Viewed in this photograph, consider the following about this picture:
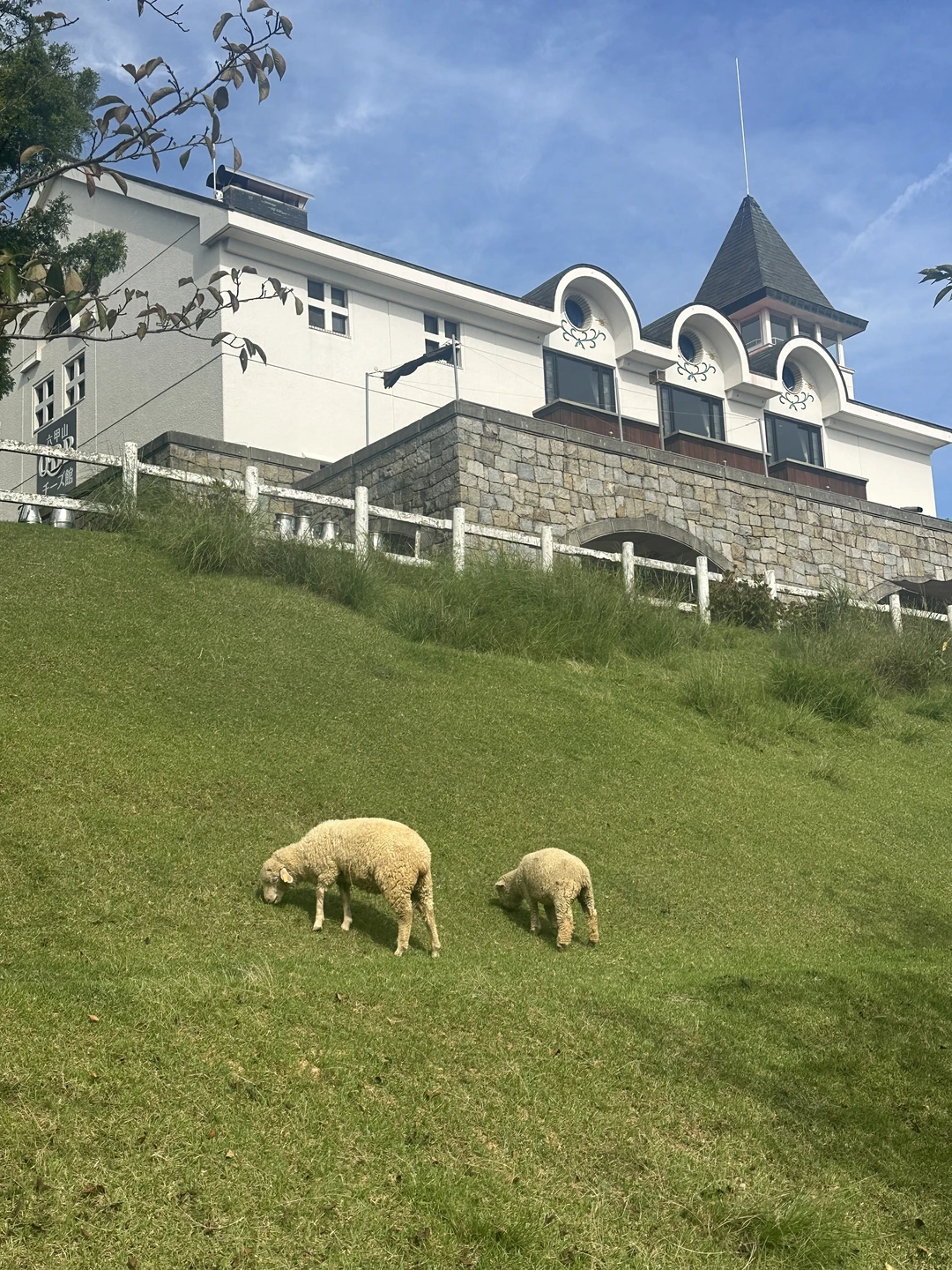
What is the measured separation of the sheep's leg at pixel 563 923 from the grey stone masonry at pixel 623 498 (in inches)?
438

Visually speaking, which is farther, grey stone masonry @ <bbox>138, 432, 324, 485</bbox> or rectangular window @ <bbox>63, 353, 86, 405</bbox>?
rectangular window @ <bbox>63, 353, 86, 405</bbox>

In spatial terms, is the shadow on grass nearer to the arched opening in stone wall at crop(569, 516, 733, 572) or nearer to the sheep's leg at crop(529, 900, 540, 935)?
the sheep's leg at crop(529, 900, 540, 935)

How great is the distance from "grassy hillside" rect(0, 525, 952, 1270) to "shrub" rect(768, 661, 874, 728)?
1.63m

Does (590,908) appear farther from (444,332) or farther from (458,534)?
(444,332)

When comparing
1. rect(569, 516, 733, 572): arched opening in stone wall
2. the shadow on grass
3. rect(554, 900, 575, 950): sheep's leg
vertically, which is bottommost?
the shadow on grass

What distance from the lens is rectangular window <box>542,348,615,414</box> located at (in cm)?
2825

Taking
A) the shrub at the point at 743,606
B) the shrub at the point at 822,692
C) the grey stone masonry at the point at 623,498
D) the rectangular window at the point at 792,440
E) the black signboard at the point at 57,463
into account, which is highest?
the rectangular window at the point at 792,440

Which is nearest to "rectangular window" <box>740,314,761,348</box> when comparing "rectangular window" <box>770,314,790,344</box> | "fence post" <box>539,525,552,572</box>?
"rectangular window" <box>770,314,790,344</box>

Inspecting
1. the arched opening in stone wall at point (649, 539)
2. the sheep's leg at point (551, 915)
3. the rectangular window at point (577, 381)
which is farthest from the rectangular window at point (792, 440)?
the sheep's leg at point (551, 915)

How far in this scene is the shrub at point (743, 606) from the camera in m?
19.3

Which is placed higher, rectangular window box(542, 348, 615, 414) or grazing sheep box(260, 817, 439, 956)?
rectangular window box(542, 348, 615, 414)

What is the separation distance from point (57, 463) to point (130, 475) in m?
11.2

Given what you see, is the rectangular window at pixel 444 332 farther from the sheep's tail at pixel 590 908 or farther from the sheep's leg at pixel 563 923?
the sheep's leg at pixel 563 923

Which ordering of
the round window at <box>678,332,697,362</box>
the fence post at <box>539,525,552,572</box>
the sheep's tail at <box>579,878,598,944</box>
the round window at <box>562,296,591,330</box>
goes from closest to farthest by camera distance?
the sheep's tail at <box>579,878,598,944</box>
the fence post at <box>539,525,552,572</box>
the round window at <box>562,296,591,330</box>
the round window at <box>678,332,697,362</box>
